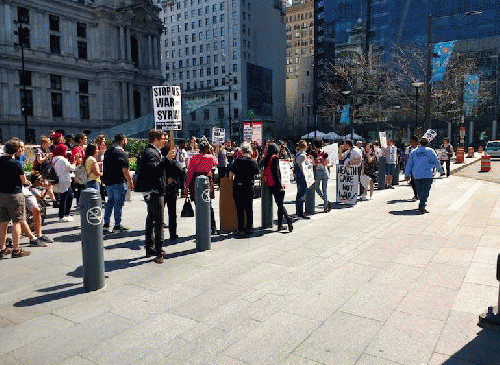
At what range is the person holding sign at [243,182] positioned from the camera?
7645 millimetres

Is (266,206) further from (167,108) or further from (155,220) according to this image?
(167,108)

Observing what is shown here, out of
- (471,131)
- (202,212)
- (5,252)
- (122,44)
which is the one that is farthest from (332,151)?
(471,131)

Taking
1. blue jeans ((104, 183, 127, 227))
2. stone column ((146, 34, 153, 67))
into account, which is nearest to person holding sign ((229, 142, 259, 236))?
blue jeans ((104, 183, 127, 227))

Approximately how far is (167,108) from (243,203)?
273 centimetres

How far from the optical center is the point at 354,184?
11.5m

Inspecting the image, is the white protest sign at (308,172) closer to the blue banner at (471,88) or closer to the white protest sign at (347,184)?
the white protest sign at (347,184)

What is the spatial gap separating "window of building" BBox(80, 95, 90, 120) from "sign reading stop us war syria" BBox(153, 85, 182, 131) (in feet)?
176

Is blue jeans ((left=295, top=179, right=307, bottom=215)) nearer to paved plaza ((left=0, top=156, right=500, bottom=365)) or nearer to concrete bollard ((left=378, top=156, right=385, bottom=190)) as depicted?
paved plaza ((left=0, top=156, right=500, bottom=365))

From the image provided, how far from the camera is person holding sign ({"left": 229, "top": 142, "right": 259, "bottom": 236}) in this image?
25.1ft

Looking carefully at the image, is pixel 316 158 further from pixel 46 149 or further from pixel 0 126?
pixel 0 126

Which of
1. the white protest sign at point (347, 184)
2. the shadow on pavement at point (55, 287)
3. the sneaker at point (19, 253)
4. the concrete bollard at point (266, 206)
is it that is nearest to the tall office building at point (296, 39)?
the white protest sign at point (347, 184)

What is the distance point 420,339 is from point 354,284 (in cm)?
145

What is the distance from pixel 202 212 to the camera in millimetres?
6719

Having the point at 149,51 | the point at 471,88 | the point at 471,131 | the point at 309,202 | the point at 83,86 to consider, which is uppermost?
the point at 149,51
